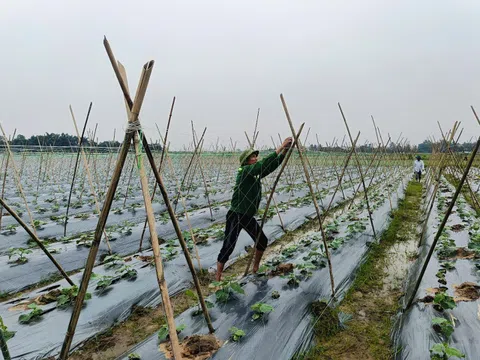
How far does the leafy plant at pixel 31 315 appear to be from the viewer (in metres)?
3.64

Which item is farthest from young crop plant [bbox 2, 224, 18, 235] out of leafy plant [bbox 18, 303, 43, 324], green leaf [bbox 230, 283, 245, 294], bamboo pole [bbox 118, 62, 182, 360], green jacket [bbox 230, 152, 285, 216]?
bamboo pole [bbox 118, 62, 182, 360]

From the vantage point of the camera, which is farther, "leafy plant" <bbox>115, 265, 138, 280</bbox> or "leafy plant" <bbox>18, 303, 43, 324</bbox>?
"leafy plant" <bbox>115, 265, 138, 280</bbox>

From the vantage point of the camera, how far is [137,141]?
2320 millimetres

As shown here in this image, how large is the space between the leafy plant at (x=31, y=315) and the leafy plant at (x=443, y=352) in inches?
167

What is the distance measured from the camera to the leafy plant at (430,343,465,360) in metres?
2.74

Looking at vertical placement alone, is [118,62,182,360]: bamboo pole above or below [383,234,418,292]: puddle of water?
above

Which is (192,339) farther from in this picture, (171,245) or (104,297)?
(171,245)

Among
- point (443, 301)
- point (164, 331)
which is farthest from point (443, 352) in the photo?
point (164, 331)

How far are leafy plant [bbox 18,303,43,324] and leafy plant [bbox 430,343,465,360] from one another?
4.24 meters

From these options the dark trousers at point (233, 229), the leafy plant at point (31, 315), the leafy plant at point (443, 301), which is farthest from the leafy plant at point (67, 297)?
the leafy plant at point (443, 301)

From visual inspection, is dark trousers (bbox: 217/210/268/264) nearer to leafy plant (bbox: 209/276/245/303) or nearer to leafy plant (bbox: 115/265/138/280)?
leafy plant (bbox: 209/276/245/303)

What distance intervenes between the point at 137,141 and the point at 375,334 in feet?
11.4

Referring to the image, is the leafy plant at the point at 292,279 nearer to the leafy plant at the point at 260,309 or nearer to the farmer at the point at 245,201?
the farmer at the point at 245,201

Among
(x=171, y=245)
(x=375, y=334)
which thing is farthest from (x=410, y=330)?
(x=171, y=245)
